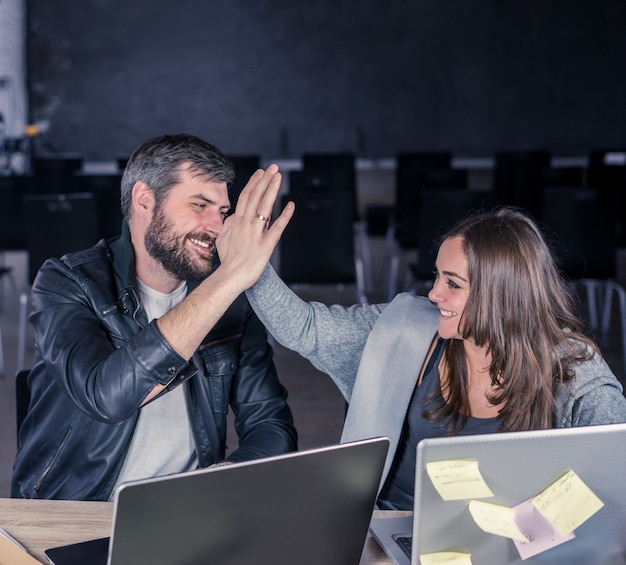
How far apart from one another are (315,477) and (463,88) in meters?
8.38

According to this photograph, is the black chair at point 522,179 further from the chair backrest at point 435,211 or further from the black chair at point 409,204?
the chair backrest at point 435,211

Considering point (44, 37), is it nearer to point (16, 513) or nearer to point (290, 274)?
point (290, 274)

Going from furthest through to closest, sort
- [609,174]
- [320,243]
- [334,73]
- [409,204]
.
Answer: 1. [334,73]
2. [609,174]
3. [409,204]
4. [320,243]

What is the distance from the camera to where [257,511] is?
112 cm

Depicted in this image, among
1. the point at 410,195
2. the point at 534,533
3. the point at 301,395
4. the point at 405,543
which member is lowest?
the point at 301,395

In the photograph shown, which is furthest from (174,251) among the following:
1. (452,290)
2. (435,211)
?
(435,211)

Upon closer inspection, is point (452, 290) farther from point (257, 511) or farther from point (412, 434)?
point (257, 511)

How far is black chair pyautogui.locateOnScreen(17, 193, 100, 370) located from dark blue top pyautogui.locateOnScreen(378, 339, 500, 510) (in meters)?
2.80

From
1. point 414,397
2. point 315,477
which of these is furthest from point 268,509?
point 414,397

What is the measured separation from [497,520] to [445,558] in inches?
3.5

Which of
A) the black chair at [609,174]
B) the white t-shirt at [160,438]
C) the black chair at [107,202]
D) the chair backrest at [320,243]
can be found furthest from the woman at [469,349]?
the black chair at [609,174]

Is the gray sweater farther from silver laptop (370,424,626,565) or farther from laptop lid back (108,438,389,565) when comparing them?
laptop lid back (108,438,389,565)

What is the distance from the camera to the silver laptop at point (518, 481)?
1.14m

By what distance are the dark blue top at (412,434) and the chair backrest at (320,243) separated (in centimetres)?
265
